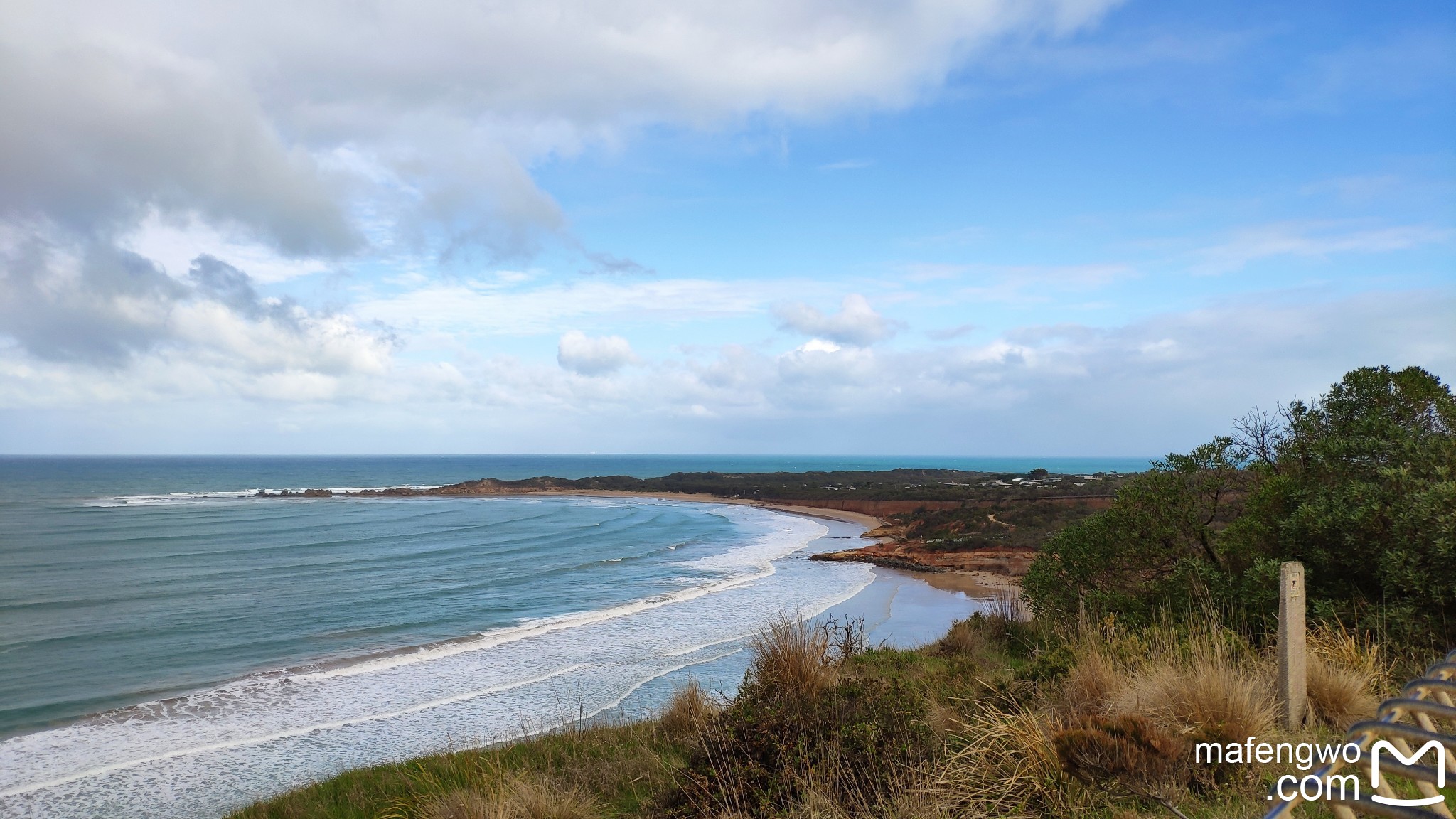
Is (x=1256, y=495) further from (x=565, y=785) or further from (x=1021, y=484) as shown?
(x=1021, y=484)

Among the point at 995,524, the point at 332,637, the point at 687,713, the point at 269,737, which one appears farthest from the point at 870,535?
the point at 687,713

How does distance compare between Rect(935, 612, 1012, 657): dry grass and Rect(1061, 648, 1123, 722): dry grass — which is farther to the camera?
Rect(935, 612, 1012, 657): dry grass

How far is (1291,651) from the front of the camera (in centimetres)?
579

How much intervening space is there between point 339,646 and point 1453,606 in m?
19.3

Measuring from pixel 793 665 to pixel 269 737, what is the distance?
9.49m

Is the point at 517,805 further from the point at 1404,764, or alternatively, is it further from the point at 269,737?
the point at 269,737

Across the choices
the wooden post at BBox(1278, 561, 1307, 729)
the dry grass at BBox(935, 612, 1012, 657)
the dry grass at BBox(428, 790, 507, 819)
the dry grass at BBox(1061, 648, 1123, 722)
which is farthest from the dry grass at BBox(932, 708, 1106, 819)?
the dry grass at BBox(935, 612, 1012, 657)

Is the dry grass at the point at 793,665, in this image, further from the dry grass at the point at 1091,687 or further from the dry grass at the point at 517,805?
the dry grass at the point at 1091,687

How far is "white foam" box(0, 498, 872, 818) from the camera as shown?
10315 mm

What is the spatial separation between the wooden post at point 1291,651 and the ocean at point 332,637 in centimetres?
479

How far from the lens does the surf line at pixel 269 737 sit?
34.4 ft

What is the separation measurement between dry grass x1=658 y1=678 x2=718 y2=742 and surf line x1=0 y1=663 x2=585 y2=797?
19.8ft

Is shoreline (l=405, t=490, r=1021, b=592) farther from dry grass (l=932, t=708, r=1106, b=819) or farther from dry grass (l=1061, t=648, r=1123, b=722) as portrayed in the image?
dry grass (l=932, t=708, r=1106, b=819)

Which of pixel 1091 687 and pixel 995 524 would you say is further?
pixel 995 524
